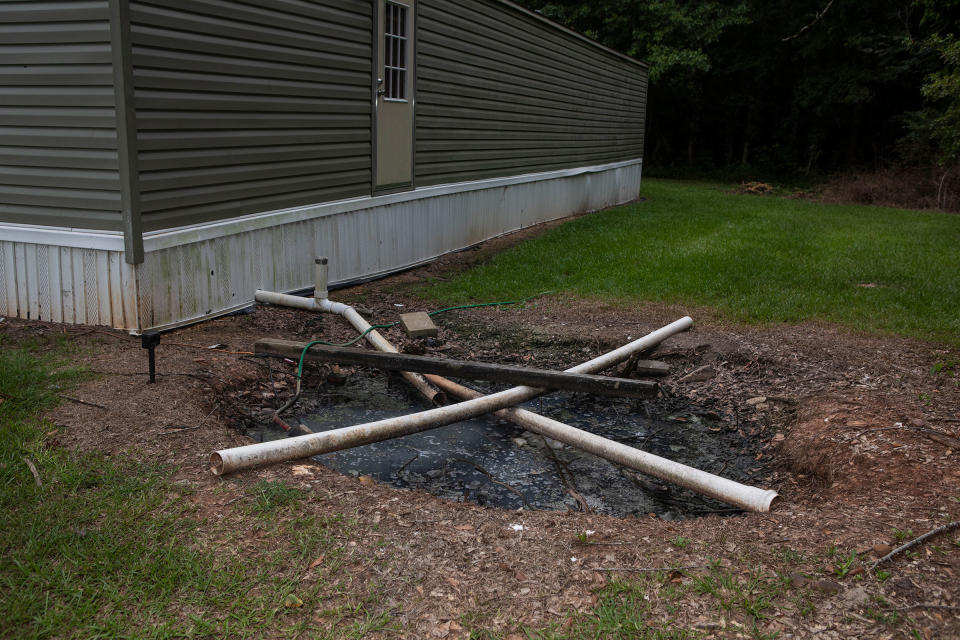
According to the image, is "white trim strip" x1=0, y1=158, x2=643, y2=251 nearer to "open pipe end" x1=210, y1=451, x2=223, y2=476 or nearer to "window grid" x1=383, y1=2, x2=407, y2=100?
"window grid" x1=383, y1=2, x2=407, y2=100

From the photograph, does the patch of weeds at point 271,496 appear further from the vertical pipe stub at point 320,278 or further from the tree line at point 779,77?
the tree line at point 779,77

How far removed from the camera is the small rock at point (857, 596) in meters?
2.70

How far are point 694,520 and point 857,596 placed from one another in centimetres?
86

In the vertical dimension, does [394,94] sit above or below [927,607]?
above

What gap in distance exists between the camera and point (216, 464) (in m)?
3.55

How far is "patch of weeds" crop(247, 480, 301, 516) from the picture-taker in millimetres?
3281

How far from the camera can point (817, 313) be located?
719 cm

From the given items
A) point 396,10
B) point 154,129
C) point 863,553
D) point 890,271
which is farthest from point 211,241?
point 890,271

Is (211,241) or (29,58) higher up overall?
(29,58)

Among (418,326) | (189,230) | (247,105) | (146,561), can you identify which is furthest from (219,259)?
(146,561)

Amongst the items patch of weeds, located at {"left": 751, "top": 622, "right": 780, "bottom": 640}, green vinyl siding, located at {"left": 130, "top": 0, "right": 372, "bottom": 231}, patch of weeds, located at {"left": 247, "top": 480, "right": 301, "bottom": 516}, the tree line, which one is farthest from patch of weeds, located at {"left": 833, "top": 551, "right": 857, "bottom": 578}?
the tree line

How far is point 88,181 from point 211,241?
1049mm

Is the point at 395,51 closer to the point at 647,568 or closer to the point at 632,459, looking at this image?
the point at 632,459

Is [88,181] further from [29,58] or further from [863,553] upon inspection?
[863,553]
